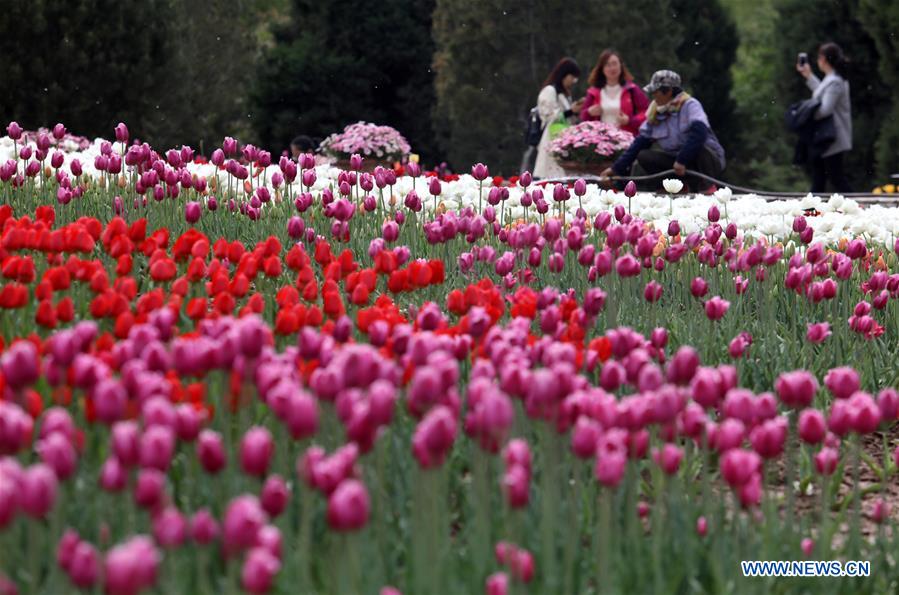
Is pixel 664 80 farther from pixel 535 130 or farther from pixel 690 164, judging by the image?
pixel 535 130

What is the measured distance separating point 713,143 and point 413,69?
666 inches

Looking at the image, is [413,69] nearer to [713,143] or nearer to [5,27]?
[5,27]

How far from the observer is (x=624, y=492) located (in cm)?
362

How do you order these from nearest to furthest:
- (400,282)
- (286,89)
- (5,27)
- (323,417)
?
(323,417)
(400,282)
(5,27)
(286,89)

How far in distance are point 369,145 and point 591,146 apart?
13.5 ft

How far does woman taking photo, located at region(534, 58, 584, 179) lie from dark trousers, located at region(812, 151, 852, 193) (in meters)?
3.10

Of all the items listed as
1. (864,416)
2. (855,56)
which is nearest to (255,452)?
(864,416)

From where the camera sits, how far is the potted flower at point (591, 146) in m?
14.8

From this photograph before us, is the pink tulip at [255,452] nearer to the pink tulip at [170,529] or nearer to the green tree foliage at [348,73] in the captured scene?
the pink tulip at [170,529]

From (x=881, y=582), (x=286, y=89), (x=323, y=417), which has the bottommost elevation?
(x=881, y=582)

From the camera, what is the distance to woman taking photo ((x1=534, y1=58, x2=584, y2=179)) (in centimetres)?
1609

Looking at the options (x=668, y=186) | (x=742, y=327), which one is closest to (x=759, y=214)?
(x=668, y=186)

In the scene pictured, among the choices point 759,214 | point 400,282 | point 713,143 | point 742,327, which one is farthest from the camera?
point 713,143

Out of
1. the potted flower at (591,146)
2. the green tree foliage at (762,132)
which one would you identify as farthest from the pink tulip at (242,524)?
the green tree foliage at (762,132)
